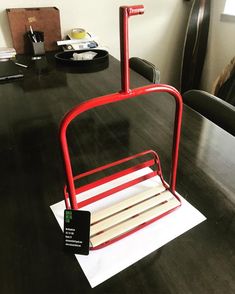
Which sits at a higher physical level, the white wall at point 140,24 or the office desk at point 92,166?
the white wall at point 140,24

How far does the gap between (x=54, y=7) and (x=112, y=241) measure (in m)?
1.68

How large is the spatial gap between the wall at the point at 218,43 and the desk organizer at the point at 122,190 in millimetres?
1835

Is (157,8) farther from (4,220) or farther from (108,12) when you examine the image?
(4,220)

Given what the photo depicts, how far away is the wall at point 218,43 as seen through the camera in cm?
212

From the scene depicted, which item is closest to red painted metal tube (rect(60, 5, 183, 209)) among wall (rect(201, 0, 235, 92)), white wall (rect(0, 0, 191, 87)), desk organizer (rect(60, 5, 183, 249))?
desk organizer (rect(60, 5, 183, 249))

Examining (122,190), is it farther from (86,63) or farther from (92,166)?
(86,63)

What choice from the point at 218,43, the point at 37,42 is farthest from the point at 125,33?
the point at 218,43

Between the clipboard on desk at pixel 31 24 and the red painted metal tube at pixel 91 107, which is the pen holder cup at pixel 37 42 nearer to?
the clipboard on desk at pixel 31 24

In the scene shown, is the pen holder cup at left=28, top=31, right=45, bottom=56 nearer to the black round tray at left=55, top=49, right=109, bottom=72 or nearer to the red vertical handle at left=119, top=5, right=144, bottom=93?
the black round tray at left=55, top=49, right=109, bottom=72

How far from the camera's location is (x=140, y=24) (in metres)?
2.12

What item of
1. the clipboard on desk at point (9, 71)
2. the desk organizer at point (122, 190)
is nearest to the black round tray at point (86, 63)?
the clipboard on desk at point (9, 71)

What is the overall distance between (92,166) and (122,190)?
0.49 feet

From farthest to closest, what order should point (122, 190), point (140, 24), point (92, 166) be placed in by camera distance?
1. point (140, 24)
2. point (92, 166)
3. point (122, 190)

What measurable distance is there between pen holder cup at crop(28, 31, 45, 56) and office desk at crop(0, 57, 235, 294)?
417 mm
